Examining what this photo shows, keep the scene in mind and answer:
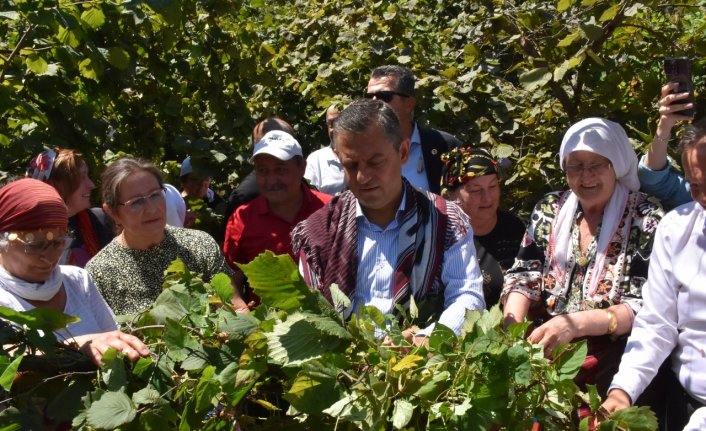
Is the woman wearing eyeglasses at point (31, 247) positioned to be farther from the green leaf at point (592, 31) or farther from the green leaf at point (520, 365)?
the green leaf at point (592, 31)

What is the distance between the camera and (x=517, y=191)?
5.36 meters

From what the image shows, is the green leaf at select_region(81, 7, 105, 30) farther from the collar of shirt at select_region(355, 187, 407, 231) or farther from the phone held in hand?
the phone held in hand

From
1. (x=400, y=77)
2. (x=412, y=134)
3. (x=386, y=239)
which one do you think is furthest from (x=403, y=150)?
(x=400, y=77)

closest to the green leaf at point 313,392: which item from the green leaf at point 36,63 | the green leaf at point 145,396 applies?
the green leaf at point 145,396

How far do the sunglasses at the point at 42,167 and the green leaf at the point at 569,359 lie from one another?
2.83 m

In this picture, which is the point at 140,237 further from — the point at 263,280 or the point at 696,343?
the point at 696,343

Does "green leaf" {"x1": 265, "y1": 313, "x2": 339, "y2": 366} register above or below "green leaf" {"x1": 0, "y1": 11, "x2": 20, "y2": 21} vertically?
below

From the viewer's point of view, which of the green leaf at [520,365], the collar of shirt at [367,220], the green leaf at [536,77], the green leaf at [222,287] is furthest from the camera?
the green leaf at [536,77]

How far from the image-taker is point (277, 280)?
197 cm

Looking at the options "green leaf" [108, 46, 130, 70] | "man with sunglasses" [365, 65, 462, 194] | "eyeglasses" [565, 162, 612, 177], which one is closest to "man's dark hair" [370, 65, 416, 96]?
"man with sunglasses" [365, 65, 462, 194]

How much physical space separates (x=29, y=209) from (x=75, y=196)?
51.8 inches

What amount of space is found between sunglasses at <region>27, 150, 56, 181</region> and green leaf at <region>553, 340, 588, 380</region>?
2834 millimetres

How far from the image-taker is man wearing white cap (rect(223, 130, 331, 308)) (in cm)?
436

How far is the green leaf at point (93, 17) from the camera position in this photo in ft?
13.7
